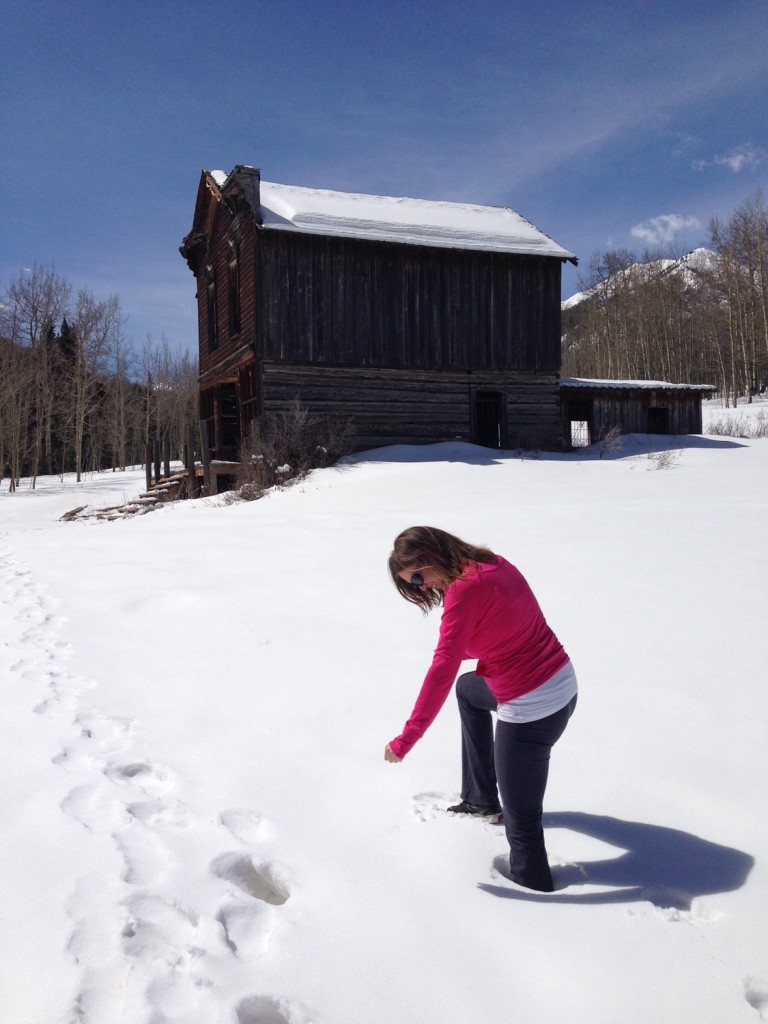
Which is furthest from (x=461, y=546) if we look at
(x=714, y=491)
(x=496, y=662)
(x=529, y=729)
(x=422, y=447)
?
(x=422, y=447)

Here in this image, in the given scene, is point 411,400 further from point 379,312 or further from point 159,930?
Answer: point 159,930

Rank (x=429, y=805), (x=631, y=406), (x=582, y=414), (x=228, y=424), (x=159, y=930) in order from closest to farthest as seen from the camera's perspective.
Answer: (x=159, y=930) < (x=429, y=805) < (x=228, y=424) < (x=631, y=406) < (x=582, y=414)

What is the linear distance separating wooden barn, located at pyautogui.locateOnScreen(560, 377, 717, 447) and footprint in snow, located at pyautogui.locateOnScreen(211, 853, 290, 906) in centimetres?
2129

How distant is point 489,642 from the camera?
2729 millimetres

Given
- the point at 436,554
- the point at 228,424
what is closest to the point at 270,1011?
the point at 436,554

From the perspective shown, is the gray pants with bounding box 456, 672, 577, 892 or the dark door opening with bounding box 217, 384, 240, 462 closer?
the gray pants with bounding box 456, 672, 577, 892


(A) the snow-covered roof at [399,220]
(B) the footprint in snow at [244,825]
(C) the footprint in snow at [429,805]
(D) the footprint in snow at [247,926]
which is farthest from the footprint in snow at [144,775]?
(A) the snow-covered roof at [399,220]

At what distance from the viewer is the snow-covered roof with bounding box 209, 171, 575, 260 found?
1892 centimetres

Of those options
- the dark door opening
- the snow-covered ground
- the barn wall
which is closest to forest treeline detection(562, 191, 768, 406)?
the barn wall

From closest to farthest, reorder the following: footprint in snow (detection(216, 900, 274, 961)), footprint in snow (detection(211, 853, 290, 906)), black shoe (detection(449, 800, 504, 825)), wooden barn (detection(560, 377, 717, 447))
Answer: footprint in snow (detection(216, 900, 274, 961))
footprint in snow (detection(211, 853, 290, 906))
black shoe (detection(449, 800, 504, 825))
wooden barn (detection(560, 377, 717, 447))

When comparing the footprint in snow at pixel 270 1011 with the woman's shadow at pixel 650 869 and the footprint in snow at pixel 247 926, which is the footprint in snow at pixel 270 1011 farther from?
the woman's shadow at pixel 650 869

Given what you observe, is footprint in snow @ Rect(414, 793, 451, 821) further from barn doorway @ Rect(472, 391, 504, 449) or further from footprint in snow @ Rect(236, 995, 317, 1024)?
barn doorway @ Rect(472, 391, 504, 449)

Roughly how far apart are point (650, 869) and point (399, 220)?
20.1 m

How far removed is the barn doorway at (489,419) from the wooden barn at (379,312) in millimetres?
107
